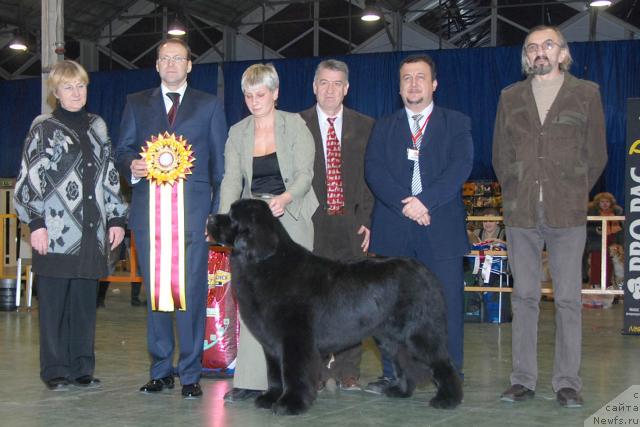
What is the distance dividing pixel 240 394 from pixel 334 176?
1.38 meters

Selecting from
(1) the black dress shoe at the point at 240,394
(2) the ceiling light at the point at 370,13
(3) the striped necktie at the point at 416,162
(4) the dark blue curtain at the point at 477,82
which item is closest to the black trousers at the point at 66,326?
(1) the black dress shoe at the point at 240,394

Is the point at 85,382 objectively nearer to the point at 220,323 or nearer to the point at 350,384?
the point at 220,323

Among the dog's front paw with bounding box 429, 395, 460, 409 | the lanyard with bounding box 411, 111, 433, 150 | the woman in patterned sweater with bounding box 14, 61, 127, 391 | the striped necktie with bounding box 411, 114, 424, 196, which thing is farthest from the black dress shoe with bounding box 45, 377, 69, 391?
the lanyard with bounding box 411, 111, 433, 150

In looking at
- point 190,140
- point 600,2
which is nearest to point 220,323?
point 190,140

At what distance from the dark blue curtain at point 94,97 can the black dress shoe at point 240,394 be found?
51.4 feet

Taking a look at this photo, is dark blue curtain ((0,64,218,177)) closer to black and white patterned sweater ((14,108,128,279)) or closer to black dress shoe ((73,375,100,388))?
black and white patterned sweater ((14,108,128,279))

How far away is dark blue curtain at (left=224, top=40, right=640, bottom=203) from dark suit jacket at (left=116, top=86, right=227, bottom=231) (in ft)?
40.7

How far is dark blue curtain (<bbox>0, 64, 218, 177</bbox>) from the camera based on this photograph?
1978cm

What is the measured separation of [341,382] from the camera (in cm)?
475

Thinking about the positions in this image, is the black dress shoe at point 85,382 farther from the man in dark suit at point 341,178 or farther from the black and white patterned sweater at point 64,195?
the man in dark suit at point 341,178

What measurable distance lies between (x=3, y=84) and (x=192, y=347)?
19.3 metres

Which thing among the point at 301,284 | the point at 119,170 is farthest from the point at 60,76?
the point at 301,284

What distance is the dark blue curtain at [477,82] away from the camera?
16.3 m

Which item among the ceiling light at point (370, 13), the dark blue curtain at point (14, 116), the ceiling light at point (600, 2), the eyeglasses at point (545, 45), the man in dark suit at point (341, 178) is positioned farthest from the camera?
the dark blue curtain at point (14, 116)
